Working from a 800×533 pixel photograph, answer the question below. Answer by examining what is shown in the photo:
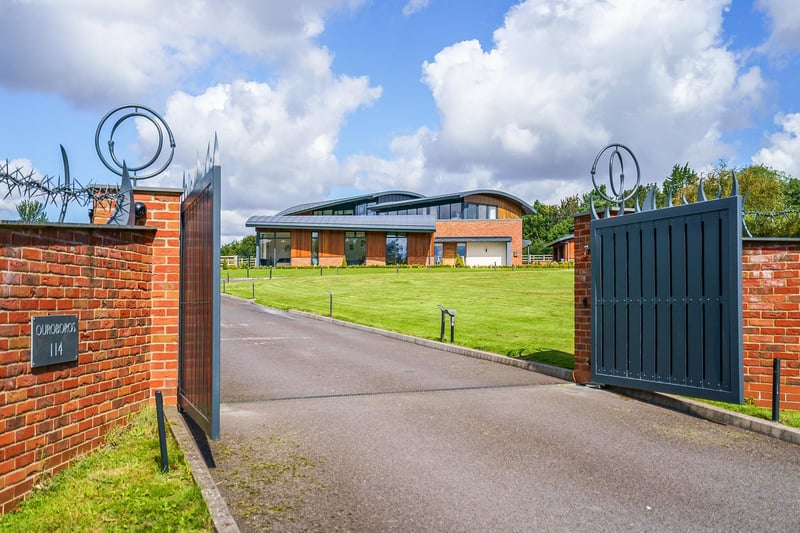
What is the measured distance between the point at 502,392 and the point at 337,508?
15.6ft

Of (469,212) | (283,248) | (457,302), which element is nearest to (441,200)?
(469,212)

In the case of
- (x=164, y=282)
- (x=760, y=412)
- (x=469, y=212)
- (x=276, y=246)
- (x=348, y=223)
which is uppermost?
(x=469, y=212)

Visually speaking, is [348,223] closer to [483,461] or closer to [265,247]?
[265,247]

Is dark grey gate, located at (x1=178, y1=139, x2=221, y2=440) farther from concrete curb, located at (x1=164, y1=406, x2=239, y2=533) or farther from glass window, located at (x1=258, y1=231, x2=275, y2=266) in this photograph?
glass window, located at (x1=258, y1=231, x2=275, y2=266)

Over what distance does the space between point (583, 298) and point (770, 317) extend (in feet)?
7.86

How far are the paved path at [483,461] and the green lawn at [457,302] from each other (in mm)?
3427

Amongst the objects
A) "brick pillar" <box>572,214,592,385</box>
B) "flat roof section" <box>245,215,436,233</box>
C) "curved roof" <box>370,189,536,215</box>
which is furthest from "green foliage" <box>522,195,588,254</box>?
"brick pillar" <box>572,214,592,385</box>

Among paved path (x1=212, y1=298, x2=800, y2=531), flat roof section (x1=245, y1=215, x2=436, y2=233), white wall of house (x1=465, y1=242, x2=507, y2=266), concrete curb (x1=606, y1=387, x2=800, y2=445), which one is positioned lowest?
paved path (x1=212, y1=298, x2=800, y2=531)

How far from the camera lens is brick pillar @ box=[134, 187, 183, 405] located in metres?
6.63

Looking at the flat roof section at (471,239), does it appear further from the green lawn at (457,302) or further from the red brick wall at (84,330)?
the red brick wall at (84,330)

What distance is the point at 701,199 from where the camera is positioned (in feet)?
24.7

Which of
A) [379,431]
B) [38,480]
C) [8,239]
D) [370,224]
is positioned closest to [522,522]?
[379,431]

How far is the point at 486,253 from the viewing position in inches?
2311

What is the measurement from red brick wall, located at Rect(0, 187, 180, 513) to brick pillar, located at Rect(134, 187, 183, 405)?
0.01 m
